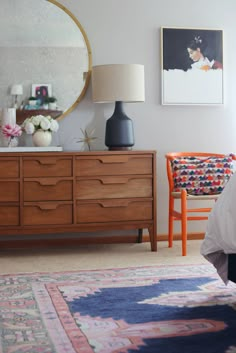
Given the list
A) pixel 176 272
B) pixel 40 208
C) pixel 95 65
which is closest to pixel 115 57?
pixel 95 65

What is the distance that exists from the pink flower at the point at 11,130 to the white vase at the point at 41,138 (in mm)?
117

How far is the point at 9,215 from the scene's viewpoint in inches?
156

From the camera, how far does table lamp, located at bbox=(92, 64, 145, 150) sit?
4.17 m

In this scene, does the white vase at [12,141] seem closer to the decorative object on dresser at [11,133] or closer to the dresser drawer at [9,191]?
the decorative object on dresser at [11,133]

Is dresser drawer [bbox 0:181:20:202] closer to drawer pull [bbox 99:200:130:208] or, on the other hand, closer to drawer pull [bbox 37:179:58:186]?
drawer pull [bbox 37:179:58:186]

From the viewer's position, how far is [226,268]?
2.66m

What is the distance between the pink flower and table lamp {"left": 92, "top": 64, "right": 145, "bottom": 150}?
595mm

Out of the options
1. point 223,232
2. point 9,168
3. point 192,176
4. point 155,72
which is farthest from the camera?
point 155,72

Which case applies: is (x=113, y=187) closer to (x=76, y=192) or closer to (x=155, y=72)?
(x=76, y=192)

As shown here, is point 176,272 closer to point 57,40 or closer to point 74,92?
point 74,92

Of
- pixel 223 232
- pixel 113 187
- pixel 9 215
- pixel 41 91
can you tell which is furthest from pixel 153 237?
pixel 223 232

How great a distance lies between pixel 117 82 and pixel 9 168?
970 millimetres

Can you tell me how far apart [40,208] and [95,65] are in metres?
1.23

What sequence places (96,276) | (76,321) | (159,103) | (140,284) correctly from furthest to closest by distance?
(159,103) < (96,276) < (140,284) < (76,321)
